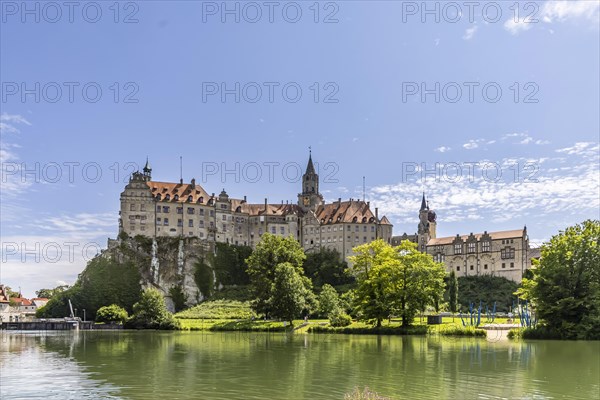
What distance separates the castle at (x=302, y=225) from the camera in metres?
112

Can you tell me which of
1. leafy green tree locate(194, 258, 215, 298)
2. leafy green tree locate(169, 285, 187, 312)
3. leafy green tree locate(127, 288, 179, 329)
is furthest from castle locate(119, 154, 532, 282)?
leafy green tree locate(127, 288, 179, 329)

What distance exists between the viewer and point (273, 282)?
252 ft

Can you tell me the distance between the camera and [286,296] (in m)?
70.9

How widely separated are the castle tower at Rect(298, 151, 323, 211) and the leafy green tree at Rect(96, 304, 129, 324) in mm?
52214

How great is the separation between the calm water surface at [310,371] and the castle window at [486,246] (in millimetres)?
69634

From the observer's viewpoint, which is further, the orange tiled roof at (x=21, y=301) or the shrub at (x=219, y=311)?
the orange tiled roof at (x=21, y=301)

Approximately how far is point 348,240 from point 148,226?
1530 inches

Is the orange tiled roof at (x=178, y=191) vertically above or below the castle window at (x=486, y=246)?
above

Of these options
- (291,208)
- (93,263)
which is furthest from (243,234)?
(93,263)

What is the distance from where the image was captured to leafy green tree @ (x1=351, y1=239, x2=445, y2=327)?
2317 inches

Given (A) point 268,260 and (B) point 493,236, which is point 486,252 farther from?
(A) point 268,260

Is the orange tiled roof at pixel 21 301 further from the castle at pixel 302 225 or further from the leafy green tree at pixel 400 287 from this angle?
the leafy green tree at pixel 400 287

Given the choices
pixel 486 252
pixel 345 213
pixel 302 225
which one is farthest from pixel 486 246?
pixel 302 225

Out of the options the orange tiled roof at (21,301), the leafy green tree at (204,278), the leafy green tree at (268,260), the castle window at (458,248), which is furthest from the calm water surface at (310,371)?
the orange tiled roof at (21,301)
